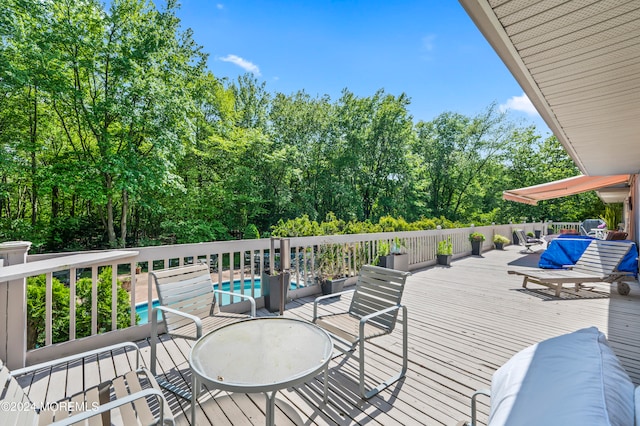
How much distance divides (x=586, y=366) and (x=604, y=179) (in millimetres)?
11169

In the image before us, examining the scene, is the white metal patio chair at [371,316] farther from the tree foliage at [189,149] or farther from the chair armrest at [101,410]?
the tree foliage at [189,149]

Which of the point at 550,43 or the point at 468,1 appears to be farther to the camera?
the point at 550,43

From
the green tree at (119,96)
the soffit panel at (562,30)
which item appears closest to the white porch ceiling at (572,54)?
the soffit panel at (562,30)

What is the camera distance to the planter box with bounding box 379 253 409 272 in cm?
586

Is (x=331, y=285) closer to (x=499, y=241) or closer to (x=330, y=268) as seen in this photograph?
(x=330, y=268)

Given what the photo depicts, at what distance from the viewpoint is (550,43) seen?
1923mm

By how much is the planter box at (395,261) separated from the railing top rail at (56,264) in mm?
4378

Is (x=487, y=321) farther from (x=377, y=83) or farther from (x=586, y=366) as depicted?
(x=377, y=83)

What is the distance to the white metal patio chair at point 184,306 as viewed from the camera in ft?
7.97

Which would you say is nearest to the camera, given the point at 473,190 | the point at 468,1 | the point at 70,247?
the point at 468,1

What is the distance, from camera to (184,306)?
270cm

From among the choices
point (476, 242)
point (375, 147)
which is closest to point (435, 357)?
point (476, 242)

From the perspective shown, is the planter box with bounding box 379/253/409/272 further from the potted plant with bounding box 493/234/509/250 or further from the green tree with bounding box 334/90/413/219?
the green tree with bounding box 334/90/413/219

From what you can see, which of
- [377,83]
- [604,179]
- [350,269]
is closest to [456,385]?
[350,269]
